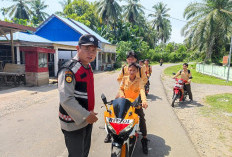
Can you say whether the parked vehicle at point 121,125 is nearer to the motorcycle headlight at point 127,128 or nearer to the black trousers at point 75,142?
the motorcycle headlight at point 127,128

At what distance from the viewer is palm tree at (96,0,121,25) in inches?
1406

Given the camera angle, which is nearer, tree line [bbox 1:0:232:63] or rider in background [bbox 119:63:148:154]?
rider in background [bbox 119:63:148:154]

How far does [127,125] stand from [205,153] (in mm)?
2161

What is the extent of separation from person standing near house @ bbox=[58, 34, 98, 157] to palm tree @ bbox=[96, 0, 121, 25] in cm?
3562

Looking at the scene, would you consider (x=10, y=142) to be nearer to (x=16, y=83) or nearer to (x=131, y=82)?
(x=131, y=82)

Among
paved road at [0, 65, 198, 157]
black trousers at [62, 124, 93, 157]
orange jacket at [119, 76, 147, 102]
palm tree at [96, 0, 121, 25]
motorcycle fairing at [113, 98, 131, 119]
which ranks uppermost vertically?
palm tree at [96, 0, 121, 25]

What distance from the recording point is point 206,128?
4.91 metres

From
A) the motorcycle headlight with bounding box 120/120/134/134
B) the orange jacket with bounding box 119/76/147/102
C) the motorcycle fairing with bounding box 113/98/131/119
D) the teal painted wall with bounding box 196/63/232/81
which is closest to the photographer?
the motorcycle headlight with bounding box 120/120/134/134

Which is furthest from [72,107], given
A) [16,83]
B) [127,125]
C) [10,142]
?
[16,83]

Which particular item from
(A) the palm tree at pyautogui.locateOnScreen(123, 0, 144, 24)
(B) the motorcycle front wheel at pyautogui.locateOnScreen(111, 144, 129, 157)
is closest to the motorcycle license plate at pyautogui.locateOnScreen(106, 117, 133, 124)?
(B) the motorcycle front wheel at pyautogui.locateOnScreen(111, 144, 129, 157)

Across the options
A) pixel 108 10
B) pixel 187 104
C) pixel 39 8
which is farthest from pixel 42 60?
pixel 39 8

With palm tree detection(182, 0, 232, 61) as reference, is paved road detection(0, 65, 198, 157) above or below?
below

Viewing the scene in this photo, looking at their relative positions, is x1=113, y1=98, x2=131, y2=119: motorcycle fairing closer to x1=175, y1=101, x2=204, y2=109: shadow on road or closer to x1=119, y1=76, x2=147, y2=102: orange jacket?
x1=119, y1=76, x2=147, y2=102: orange jacket

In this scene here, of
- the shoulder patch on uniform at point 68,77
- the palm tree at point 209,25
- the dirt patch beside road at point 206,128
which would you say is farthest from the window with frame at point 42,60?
the palm tree at point 209,25
